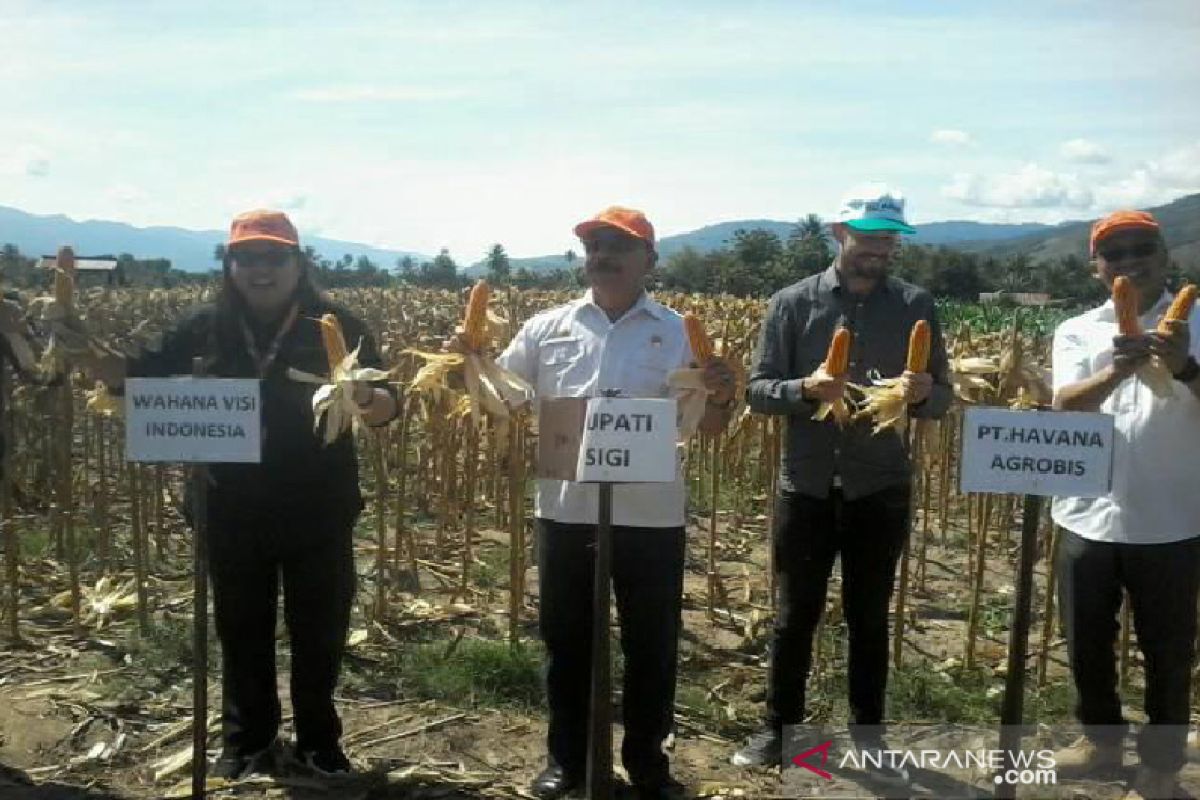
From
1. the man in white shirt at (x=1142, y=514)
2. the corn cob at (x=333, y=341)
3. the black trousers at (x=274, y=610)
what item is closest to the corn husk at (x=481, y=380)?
the corn cob at (x=333, y=341)

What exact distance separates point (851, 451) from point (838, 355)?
0.51m

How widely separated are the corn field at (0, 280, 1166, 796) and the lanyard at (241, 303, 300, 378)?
9.7 inches

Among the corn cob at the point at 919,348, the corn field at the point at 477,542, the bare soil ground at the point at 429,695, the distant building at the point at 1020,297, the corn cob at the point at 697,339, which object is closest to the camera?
the corn cob at the point at 697,339

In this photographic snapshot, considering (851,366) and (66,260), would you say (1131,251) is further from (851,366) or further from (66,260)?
(66,260)

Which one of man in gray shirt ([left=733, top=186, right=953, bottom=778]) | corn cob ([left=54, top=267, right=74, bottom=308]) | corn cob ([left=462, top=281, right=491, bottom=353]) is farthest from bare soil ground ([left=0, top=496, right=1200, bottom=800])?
corn cob ([left=54, top=267, right=74, bottom=308])

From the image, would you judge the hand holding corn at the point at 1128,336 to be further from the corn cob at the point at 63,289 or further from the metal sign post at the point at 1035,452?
the corn cob at the point at 63,289

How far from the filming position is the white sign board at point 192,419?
319 cm

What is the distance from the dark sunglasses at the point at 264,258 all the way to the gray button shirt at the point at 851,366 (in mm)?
1937

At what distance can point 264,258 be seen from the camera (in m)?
3.79

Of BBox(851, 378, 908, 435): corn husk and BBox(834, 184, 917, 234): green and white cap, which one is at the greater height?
BBox(834, 184, 917, 234): green and white cap

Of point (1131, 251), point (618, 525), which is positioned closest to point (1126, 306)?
point (1131, 251)

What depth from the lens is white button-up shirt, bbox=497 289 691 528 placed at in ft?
12.3

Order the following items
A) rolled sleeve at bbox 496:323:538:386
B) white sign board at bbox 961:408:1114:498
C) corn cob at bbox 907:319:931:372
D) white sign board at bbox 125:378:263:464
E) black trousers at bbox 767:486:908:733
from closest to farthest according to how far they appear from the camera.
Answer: white sign board at bbox 961:408:1114:498
white sign board at bbox 125:378:263:464
corn cob at bbox 907:319:931:372
rolled sleeve at bbox 496:323:538:386
black trousers at bbox 767:486:908:733

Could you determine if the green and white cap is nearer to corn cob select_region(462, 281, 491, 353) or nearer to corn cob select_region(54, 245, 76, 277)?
corn cob select_region(462, 281, 491, 353)
